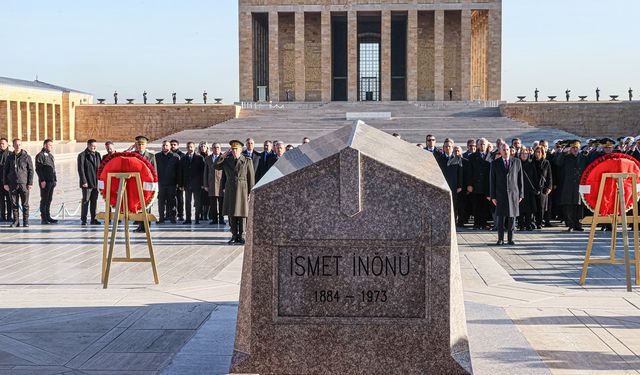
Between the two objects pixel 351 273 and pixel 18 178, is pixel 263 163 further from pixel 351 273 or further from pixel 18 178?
pixel 351 273

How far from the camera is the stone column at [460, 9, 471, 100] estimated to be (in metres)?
53.2

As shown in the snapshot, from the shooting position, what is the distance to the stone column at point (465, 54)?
53.2m

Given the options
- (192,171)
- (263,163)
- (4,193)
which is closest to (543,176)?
(263,163)

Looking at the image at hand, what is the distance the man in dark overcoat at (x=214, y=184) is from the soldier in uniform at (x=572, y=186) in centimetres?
619

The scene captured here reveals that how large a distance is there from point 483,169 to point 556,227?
6.26 ft

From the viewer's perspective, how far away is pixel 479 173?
49.2 ft

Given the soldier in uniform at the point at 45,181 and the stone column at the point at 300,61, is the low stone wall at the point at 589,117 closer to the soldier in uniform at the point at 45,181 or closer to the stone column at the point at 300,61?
the stone column at the point at 300,61

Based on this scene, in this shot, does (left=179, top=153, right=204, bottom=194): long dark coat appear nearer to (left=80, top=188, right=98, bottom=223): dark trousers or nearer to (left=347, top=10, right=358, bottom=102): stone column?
(left=80, top=188, right=98, bottom=223): dark trousers

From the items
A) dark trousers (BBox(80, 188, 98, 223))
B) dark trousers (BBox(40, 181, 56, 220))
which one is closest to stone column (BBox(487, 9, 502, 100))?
dark trousers (BBox(80, 188, 98, 223))

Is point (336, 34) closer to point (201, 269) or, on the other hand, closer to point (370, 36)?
point (370, 36)

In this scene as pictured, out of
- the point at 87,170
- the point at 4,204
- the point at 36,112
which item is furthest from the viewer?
the point at 36,112

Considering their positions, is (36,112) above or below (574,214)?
above

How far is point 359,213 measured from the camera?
4.51 metres

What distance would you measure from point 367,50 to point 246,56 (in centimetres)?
1058
